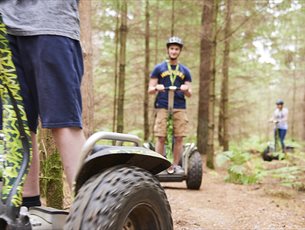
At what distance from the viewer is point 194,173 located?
683cm

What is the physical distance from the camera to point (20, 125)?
77.6 inches

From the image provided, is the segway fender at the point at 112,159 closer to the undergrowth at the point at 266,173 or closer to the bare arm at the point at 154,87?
the bare arm at the point at 154,87

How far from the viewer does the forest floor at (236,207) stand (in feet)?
14.8

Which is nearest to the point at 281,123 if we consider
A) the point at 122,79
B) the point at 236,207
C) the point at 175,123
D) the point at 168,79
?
the point at 122,79

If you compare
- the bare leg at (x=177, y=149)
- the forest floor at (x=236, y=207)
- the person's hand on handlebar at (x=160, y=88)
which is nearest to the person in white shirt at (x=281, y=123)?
the forest floor at (x=236, y=207)

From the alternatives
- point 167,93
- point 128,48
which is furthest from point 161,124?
point 128,48

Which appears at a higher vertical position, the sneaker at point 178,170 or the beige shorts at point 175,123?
the beige shorts at point 175,123

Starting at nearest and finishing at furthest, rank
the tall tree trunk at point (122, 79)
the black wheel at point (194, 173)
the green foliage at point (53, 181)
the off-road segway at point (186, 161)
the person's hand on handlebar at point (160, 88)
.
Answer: the green foliage at point (53, 181)
the person's hand on handlebar at point (160, 88)
the off-road segway at point (186, 161)
the black wheel at point (194, 173)
the tall tree trunk at point (122, 79)

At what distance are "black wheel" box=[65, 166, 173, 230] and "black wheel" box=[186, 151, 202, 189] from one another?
4880 millimetres

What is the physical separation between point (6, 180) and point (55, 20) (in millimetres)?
814

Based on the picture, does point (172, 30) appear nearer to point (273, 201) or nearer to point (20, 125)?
point (273, 201)

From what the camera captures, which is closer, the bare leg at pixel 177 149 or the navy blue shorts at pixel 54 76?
the navy blue shorts at pixel 54 76

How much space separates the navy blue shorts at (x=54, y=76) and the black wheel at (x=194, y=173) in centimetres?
501

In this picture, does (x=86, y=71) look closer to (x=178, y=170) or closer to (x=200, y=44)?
(x=178, y=170)
